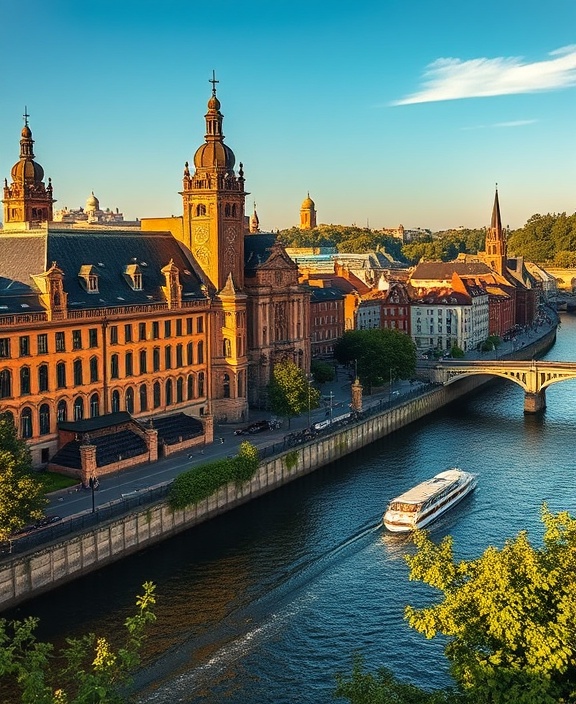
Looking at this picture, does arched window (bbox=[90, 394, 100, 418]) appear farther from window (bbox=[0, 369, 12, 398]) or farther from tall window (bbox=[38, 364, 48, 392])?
window (bbox=[0, 369, 12, 398])

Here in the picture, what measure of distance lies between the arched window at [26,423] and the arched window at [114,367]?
11.1 metres

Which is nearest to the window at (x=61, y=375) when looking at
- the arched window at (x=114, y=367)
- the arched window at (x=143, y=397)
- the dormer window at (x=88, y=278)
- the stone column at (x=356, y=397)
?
the arched window at (x=114, y=367)

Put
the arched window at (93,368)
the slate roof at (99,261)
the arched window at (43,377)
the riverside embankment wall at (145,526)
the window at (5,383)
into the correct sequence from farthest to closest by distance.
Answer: the slate roof at (99,261)
the arched window at (93,368)
the arched window at (43,377)
the window at (5,383)
the riverside embankment wall at (145,526)

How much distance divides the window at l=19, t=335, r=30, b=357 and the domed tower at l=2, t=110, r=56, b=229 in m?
43.7

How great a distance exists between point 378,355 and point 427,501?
5266 cm

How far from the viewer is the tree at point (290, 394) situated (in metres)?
102

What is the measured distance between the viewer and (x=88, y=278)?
8850cm

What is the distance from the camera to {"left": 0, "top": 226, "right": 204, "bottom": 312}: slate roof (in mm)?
86188

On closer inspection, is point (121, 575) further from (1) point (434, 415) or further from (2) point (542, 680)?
(1) point (434, 415)

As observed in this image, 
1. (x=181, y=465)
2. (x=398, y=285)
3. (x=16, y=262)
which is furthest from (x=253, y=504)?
(x=398, y=285)

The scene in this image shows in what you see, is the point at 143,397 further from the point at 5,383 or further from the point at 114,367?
the point at 5,383

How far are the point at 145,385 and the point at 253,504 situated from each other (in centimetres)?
1812

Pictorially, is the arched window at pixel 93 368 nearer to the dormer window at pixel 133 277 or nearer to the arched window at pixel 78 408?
the arched window at pixel 78 408

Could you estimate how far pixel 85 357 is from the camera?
85125 millimetres
